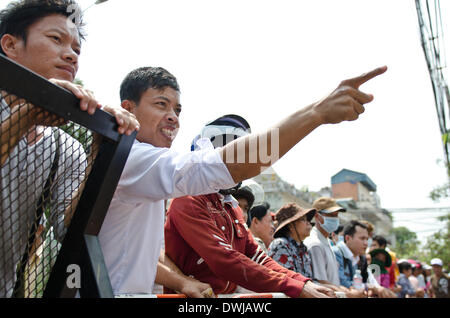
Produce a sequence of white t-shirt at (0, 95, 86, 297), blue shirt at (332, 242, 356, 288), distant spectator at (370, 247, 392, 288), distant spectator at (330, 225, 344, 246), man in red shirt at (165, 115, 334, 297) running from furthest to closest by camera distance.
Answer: distant spectator at (370, 247, 392, 288) → distant spectator at (330, 225, 344, 246) → blue shirt at (332, 242, 356, 288) → man in red shirt at (165, 115, 334, 297) → white t-shirt at (0, 95, 86, 297)

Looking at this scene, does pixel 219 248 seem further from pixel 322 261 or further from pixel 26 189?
pixel 322 261

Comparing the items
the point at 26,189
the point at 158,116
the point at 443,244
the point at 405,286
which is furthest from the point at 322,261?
the point at 443,244

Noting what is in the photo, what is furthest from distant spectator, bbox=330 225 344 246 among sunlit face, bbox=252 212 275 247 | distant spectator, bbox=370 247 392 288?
sunlit face, bbox=252 212 275 247

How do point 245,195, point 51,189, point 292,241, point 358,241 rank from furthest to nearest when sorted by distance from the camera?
point 358,241 → point 292,241 → point 245,195 → point 51,189

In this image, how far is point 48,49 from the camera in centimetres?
186

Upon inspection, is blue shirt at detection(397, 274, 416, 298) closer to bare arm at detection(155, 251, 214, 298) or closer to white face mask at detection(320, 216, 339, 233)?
white face mask at detection(320, 216, 339, 233)

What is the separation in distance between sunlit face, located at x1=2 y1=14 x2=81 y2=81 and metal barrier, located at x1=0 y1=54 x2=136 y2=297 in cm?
35

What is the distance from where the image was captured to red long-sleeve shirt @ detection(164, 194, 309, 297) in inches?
103

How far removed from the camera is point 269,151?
1.57 m

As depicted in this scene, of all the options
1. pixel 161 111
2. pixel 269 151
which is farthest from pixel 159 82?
pixel 269 151

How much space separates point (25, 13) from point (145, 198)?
3.18ft

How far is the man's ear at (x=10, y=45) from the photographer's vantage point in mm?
1902

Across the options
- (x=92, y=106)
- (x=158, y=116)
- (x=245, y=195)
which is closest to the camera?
(x=92, y=106)

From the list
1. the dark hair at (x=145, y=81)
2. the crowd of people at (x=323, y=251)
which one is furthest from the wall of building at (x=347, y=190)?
the dark hair at (x=145, y=81)
